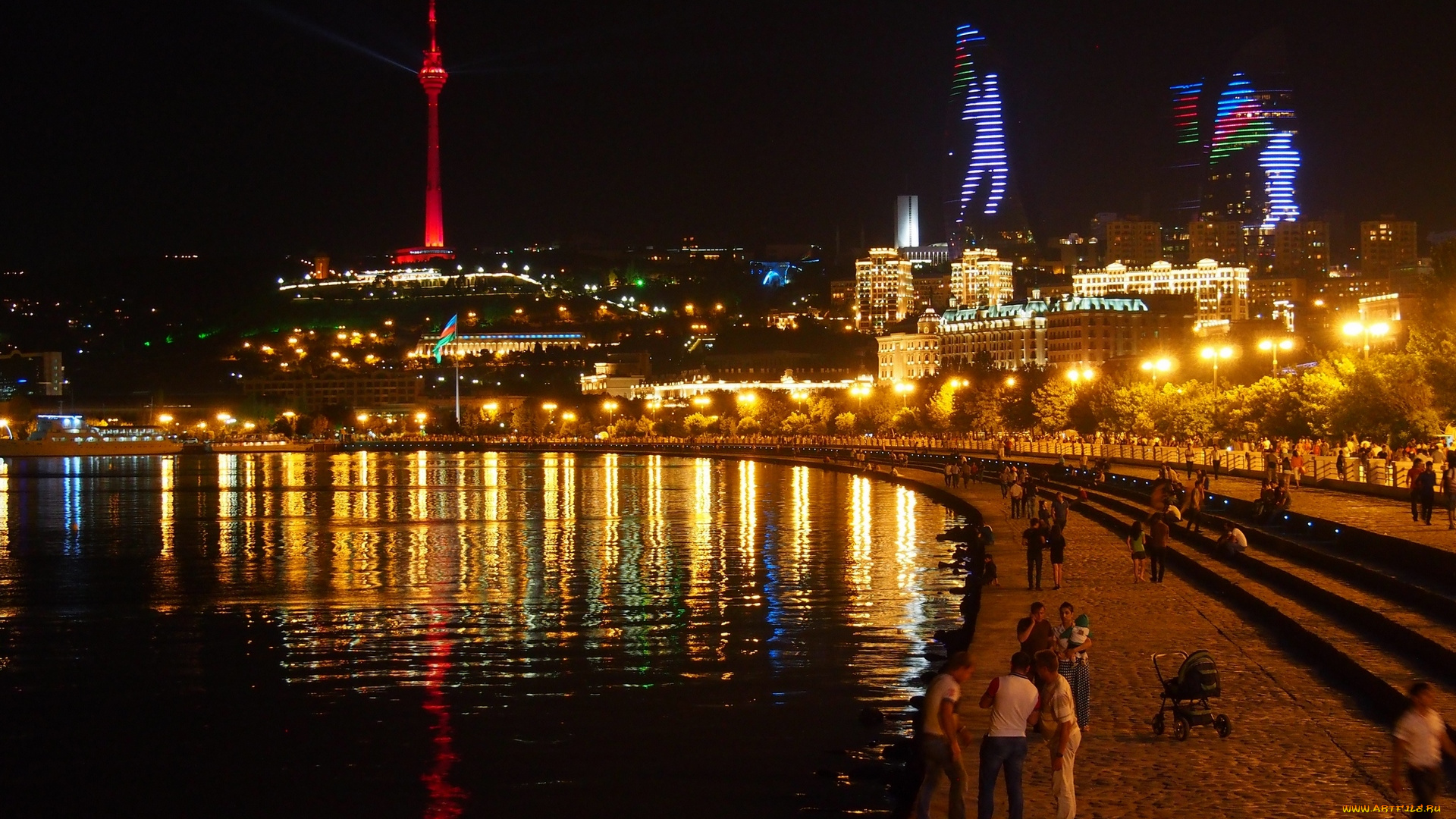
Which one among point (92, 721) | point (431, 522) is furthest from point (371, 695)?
point (431, 522)

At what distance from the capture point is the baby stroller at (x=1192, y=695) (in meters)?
12.1

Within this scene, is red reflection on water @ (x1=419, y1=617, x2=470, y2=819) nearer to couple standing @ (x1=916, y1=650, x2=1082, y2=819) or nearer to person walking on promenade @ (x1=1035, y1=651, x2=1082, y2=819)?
couple standing @ (x1=916, y1=650, x2=1082, y2=819)

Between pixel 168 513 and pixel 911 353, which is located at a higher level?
pixel 911 353

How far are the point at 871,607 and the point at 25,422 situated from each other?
144m

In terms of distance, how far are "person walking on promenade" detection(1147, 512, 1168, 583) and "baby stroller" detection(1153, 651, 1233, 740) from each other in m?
9.45

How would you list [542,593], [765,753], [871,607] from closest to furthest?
1. [765,753]
2. [871,607]
3. [542,593]

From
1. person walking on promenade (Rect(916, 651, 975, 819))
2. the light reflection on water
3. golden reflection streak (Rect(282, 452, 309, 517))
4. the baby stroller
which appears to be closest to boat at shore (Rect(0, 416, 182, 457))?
golden reflection streak (Rect(282, 452, 309, 517))

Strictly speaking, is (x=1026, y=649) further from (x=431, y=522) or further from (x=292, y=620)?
(x=431, y=522)

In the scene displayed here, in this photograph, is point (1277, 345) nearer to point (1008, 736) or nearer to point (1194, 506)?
point (1194, 506)

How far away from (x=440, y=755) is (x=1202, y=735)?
263 inches

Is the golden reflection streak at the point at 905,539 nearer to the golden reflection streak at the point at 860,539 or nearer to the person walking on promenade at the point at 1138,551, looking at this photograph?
the golden reflection streak at the point at 860,539

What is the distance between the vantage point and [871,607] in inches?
931

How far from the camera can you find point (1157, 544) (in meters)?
21.6

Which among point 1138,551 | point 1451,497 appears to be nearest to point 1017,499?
point 1138,551
